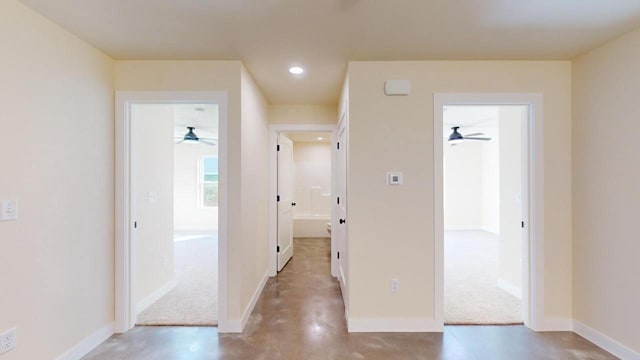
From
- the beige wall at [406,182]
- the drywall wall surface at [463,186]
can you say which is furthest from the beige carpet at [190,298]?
the drywall wall surface at [463,186]

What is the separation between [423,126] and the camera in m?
2.88

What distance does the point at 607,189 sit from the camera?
2535mm

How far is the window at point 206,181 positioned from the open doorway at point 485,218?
6151 millimetres

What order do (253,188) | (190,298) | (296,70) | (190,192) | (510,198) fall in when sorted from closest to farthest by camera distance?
(296,70)
(253,188)
(190,298)
(510,198)
(190,192)

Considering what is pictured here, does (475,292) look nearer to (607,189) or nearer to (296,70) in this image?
(607,189)

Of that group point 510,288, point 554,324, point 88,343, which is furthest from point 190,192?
point 554,324

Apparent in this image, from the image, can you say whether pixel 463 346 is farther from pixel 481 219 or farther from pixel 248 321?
pixel 481 219

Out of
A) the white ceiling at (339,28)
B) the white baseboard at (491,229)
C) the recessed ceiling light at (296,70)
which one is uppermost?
the recessed ceiling light at (296,70)

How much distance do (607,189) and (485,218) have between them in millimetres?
6342

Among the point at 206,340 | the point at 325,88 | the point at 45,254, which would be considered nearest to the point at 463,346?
the point at 206,340

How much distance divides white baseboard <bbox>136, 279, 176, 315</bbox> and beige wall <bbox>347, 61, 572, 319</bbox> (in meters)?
2.15

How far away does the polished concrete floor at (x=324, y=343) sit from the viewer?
2445 mm

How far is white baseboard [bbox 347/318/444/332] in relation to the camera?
282 cm

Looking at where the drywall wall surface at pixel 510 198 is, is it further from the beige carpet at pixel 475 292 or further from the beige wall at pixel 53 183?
the beige wall at pixel 53 183
